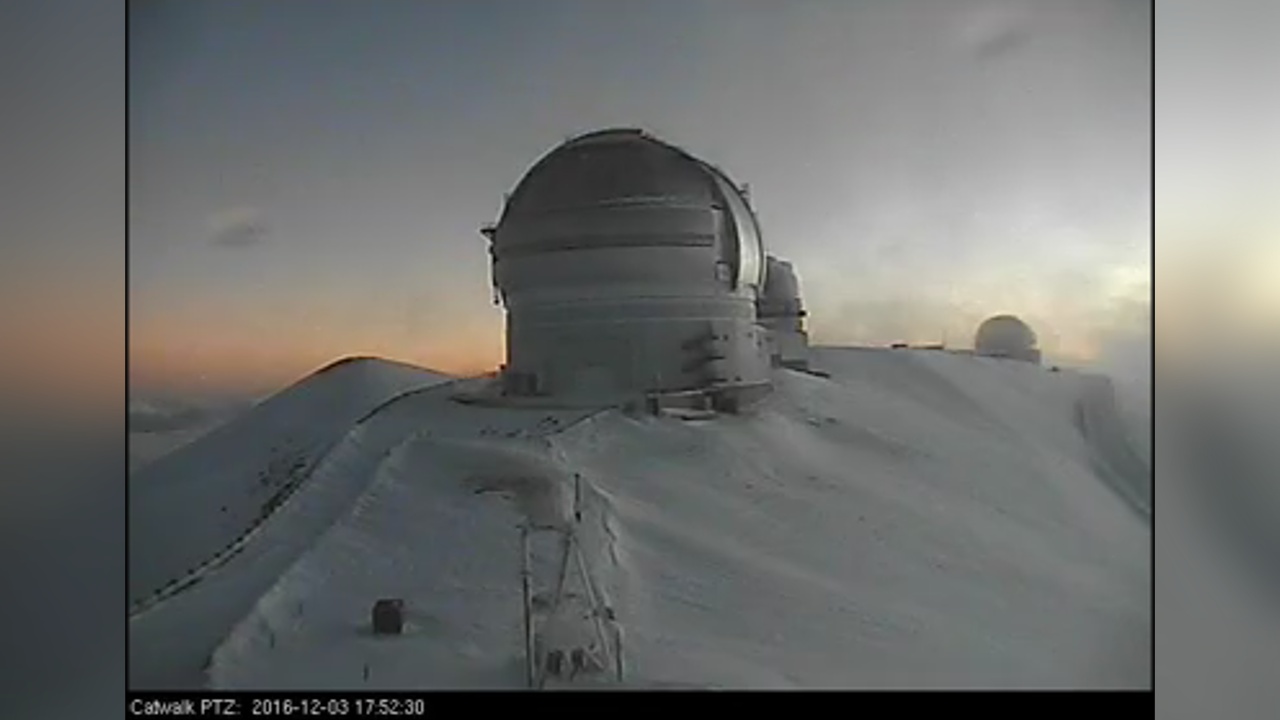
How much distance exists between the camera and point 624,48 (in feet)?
7.25

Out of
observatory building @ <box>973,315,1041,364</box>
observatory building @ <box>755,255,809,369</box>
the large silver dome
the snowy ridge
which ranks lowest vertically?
the snowy ridge

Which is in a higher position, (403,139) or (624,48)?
(624,48)

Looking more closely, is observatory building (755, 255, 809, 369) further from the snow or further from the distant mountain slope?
the distant mountain slope

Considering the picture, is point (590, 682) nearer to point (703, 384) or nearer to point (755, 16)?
point (703, 384)

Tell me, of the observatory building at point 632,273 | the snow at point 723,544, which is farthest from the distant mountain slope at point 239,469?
the observatory building at point 632,273

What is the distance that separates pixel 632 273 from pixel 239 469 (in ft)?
2.51

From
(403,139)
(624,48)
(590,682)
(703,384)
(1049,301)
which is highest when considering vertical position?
(624,48)

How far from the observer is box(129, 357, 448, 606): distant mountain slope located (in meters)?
2.23

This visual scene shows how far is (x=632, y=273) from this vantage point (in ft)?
7.23

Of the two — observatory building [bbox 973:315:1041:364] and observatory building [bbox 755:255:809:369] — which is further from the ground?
observatory building [bbox 755:255:809:369]

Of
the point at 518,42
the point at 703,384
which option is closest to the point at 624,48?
the point at 518,42

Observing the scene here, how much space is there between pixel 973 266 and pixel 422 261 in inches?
37.1

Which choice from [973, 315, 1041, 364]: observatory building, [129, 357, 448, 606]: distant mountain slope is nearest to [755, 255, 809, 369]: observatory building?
[973, 315, 1041, 364]: observatory building

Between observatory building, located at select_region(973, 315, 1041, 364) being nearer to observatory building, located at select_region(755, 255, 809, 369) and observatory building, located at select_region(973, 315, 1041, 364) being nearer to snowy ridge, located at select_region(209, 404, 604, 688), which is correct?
observatory building, located at select_region(755, 255, 809, 369)
